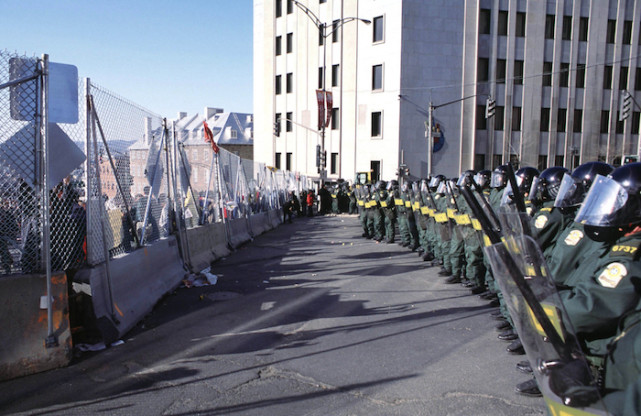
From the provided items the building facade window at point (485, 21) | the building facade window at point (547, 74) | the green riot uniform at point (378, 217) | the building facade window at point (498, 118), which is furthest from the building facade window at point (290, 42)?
the green riot uniform at point (378, 217)

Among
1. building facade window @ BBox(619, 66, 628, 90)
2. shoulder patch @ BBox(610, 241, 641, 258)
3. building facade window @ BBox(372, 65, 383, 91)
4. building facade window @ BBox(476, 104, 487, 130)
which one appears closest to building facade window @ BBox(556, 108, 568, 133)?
building facade window @ BBox(619, 66, 628, 90)

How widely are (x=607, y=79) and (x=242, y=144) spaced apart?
1646 inches

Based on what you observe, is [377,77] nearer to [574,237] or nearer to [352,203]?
[352,203]

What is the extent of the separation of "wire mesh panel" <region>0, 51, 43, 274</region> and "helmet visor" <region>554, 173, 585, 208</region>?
17.1 ft

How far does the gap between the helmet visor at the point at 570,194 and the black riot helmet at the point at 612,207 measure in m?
1.50

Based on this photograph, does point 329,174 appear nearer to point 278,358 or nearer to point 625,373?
point 278,358

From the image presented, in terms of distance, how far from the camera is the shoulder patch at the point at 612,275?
2592 mm

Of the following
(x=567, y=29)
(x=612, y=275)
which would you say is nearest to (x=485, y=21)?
(x=567, y=29)

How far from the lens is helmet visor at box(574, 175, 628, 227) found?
9.30 feet

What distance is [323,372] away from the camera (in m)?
4.48

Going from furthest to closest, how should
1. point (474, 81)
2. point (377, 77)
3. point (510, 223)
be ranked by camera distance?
1. point (377, 77)
2. point (474, 81)
3. point (510, 223)

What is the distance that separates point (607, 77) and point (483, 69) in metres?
11.5

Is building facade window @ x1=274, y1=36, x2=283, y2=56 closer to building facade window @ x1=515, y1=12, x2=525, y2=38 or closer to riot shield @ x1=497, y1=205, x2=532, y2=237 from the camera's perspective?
building facade window @ x1=515, y1=12, x2=525, y2=38

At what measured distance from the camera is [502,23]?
125 ft
